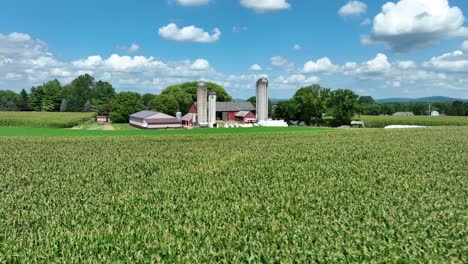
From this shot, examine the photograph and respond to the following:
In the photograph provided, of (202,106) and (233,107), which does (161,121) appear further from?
(233,107)

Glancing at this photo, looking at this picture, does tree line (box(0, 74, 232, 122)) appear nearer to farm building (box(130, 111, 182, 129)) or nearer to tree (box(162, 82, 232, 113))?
tree (box(162, 82, 232, 113))

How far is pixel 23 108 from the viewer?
14962 centimetres

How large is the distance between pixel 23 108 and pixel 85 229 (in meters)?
167

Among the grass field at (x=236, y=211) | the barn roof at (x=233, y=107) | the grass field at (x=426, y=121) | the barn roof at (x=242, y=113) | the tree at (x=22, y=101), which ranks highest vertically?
the tree at (x=22, y=101)

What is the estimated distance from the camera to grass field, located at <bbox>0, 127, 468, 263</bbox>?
751 centimetres

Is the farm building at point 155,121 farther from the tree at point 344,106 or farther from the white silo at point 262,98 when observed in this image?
the tree at point 344,106

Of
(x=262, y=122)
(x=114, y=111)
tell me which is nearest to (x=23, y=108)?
(x=114, y=111)

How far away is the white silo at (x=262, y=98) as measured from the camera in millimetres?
80625

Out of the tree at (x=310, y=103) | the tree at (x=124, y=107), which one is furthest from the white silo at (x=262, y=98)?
the tree at (x=124, y=107)

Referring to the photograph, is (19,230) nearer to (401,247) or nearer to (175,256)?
(175,256)

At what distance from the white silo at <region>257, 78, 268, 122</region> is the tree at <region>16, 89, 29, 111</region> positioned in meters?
118

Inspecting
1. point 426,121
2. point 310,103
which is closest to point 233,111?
point 310,103

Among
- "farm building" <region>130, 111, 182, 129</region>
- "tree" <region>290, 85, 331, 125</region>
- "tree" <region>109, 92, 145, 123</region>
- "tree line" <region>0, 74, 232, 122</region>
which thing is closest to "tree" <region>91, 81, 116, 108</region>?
"tree line" <region>0, 74, 232, 122</region>

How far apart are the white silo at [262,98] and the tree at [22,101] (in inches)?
4655
